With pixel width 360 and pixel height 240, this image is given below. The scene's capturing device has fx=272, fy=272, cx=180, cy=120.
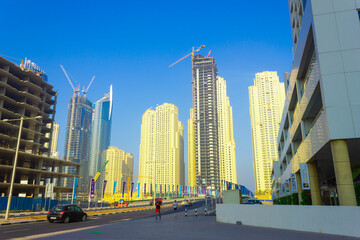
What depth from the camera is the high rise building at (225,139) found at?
18750 cm

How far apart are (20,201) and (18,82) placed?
1416 inches

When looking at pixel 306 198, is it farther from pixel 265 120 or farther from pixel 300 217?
pixel 265 120

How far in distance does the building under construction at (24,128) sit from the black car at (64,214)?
160 feet

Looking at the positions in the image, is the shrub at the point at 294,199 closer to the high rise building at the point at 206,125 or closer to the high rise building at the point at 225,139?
the high rise building at the point at 206,125

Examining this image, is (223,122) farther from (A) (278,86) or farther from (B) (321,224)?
(B) (321,224)

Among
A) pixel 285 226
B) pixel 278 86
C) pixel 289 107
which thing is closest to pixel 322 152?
pixel 285 226

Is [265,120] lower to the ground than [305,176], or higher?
higher

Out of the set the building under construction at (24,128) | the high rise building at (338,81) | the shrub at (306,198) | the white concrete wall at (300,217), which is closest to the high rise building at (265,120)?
the building under construction at (24,128)

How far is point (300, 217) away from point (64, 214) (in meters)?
18.7

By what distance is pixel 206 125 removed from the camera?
175 metres

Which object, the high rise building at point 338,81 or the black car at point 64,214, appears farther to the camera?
the black car at point 64,214

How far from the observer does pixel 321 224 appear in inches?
568

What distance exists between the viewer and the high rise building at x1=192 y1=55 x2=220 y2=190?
16975 centimetres

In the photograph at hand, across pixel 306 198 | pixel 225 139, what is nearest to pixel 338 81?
pixel 306 198
